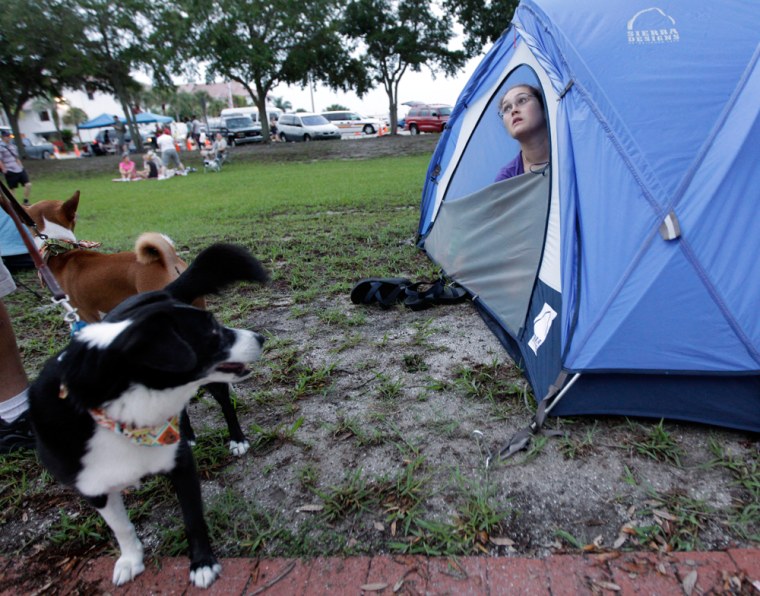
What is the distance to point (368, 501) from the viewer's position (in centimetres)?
198

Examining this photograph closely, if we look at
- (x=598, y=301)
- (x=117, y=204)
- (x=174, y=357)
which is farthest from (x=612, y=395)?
(x=117, y=204)

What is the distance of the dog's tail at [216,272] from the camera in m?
1.91

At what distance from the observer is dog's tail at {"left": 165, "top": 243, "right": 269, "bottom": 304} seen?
6.27ft

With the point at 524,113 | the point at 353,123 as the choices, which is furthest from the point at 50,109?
the point at 524,113

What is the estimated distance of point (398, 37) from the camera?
27.1 metres

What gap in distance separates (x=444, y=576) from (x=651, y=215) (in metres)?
1.70

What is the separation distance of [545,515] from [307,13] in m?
27.2

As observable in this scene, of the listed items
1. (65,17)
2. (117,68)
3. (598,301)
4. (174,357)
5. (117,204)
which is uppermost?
(65,17)

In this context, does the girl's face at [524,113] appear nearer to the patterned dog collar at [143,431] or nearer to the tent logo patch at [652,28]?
the tent logo patch at [652,28]

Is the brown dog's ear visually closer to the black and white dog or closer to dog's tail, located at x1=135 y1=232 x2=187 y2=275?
dog's tail, located at x1=135 y1=232 x2=187 y2=275

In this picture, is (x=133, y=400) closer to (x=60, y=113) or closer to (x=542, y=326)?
(x=542, y=326)

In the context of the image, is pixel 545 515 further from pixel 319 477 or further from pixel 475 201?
pixel 475 201

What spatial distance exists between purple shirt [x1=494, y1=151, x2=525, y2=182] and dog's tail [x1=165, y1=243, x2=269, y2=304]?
2140mm

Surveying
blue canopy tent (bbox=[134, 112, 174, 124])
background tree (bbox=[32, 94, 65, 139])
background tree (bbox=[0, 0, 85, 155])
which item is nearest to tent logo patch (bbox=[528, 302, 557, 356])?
background tree (bbox=[0, 0, 85, 155])
